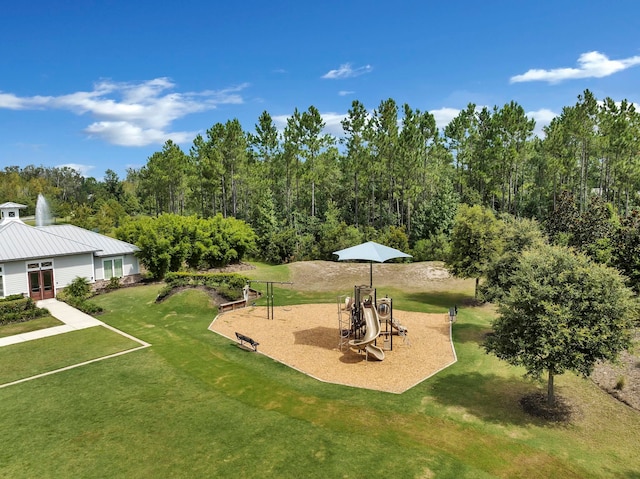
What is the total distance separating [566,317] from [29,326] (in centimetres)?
2216

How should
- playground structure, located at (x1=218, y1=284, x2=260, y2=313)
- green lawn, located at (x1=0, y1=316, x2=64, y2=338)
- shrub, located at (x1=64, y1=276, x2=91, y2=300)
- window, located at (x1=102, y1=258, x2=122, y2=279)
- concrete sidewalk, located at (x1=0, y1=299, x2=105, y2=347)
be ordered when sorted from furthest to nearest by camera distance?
window, located at (x1=102, y1=258, x2=122, y2=279)
shrub, located at (x1=64, y1=276, x2=91, y2=300)
playground structure, located at (x1=218, y1=284, x2=260, y2=313)
green lawn, located at (x1=0, y1=316, x2=64, y2=338)
concrete sidewalk, located at (x1=0, y1=299, x2=105, y2=347)

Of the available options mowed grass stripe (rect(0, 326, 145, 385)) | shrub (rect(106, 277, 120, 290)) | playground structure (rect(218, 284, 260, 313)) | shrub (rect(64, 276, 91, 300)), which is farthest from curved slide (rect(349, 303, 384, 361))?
shrub (rect(106, 277, 120, 290))

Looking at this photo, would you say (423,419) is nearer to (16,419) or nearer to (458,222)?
(16,419)

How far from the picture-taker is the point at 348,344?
16234 millimetres

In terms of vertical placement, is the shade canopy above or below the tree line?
below

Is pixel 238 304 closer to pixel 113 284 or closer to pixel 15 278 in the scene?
pixel 113 284

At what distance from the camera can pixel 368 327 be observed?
51.2 feet

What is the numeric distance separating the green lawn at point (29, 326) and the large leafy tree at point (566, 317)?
65.5 ft

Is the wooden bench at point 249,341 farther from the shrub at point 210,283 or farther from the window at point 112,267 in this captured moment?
the window at point 112,267

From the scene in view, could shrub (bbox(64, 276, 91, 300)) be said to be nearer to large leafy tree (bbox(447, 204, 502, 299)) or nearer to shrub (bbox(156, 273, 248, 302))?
shrub (bbox(156, 273, 248, 302))

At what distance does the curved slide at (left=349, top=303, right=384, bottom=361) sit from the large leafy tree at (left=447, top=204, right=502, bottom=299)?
9207 millimetres

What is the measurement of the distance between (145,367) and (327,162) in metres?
48.0

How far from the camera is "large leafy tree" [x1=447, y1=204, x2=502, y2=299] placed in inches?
899

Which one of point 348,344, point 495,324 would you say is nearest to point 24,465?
point 348,344
